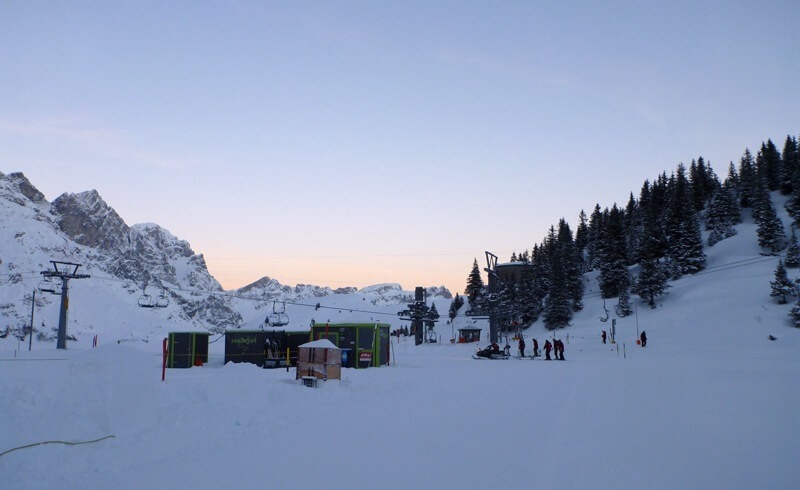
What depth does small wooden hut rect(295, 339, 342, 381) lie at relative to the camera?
17719 mm

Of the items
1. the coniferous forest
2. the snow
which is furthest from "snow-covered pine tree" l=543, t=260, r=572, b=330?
the snow

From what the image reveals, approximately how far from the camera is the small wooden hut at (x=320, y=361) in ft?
58.1

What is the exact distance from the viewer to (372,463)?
790 cm

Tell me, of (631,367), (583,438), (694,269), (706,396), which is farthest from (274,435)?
(694,269)

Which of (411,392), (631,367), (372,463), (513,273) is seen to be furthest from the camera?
(513,273)

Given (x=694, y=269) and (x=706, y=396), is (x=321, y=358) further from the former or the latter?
(x=694, y=269)

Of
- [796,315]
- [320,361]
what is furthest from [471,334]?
[320,361]

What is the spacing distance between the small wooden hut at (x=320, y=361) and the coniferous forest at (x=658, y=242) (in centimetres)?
4123

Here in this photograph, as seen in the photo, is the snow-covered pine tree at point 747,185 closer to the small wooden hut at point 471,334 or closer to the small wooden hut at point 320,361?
the small wooden hut at point 471,334

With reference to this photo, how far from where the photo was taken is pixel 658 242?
7019 centimetres

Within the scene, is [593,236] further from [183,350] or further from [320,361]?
[320,361]

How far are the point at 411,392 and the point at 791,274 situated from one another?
47257mm

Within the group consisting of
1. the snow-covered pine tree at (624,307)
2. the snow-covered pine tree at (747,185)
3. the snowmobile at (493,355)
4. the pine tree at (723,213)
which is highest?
the snow-covered pine tree at (747,185)

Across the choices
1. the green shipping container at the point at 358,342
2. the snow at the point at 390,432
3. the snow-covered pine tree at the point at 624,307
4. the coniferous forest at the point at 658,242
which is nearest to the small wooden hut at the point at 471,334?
the coniferous forest at the point at 658,242
